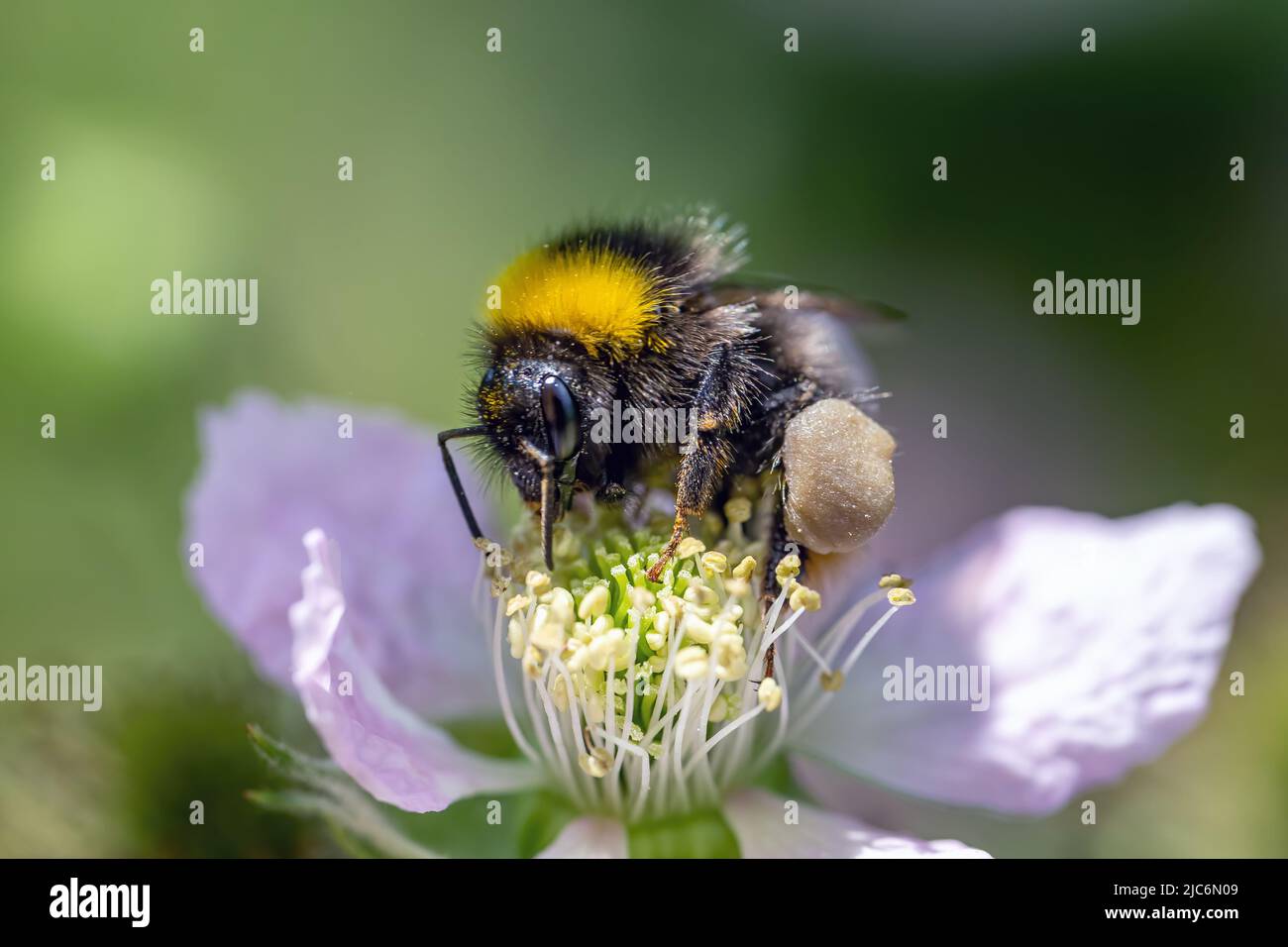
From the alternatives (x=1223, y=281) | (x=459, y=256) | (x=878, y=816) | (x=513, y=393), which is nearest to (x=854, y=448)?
(x=513, y=393)

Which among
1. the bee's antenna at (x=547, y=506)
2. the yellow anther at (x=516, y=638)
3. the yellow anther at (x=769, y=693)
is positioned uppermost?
the bee's antenna at (x=547, y=506)

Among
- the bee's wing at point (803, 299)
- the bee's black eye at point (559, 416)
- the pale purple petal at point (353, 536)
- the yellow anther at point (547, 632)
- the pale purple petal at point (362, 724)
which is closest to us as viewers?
the pale purple petal at point (362, 724)

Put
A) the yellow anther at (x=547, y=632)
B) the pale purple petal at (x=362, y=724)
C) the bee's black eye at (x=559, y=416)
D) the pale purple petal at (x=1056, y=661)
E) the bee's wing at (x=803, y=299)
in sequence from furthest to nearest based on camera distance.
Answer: the pale purple petal at (x=1056, y=661)
the bee's wing at (x=803, y=299)
the yellow anther at (x=547, y=632)
the bee's black eye at (x=559, y=416)
the pale purple petal at (x=362, y=724)

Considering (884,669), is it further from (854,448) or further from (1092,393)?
(1092,393)

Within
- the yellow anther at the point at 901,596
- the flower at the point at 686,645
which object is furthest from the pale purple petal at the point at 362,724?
the yellow anther at the point at 901,596

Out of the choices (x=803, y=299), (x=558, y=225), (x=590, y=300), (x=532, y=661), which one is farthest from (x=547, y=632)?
(x=558, y=225)

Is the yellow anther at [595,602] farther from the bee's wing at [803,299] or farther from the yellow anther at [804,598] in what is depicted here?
the bee's wing at [803,299]
